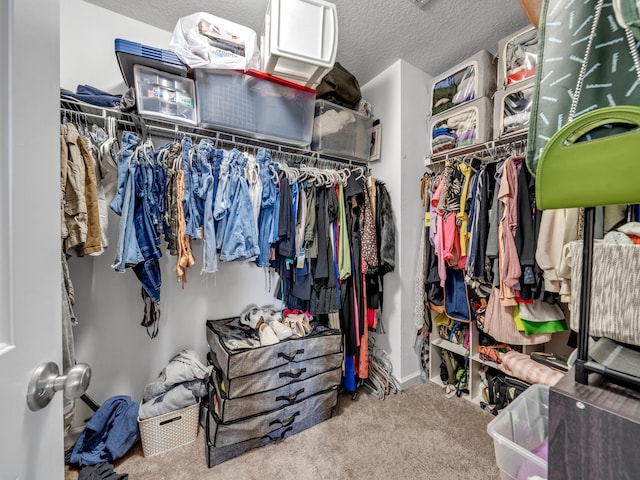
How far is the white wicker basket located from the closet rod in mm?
2341

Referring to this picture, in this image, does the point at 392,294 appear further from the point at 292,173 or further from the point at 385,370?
the point at 292,173

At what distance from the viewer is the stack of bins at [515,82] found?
1.56 metres

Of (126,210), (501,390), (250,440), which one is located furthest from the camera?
(501,390)

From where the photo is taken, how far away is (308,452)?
1.46m

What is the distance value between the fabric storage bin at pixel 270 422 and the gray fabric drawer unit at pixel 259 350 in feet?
0.56

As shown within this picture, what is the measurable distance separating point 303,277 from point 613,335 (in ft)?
4.70

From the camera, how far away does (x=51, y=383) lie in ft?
1.47

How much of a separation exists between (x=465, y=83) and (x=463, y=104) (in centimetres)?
15

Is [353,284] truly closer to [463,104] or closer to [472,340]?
[472,340]

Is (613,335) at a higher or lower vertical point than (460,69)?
lower

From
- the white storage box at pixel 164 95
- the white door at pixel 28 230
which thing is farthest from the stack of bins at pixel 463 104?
the white door at pixel 28 230

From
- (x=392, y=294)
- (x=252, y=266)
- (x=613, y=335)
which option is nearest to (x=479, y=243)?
(x=392, y=294)

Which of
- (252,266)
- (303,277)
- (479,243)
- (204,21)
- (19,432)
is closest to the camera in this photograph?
(19,432)

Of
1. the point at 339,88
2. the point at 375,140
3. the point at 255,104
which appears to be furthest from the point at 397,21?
the point at 255,104
